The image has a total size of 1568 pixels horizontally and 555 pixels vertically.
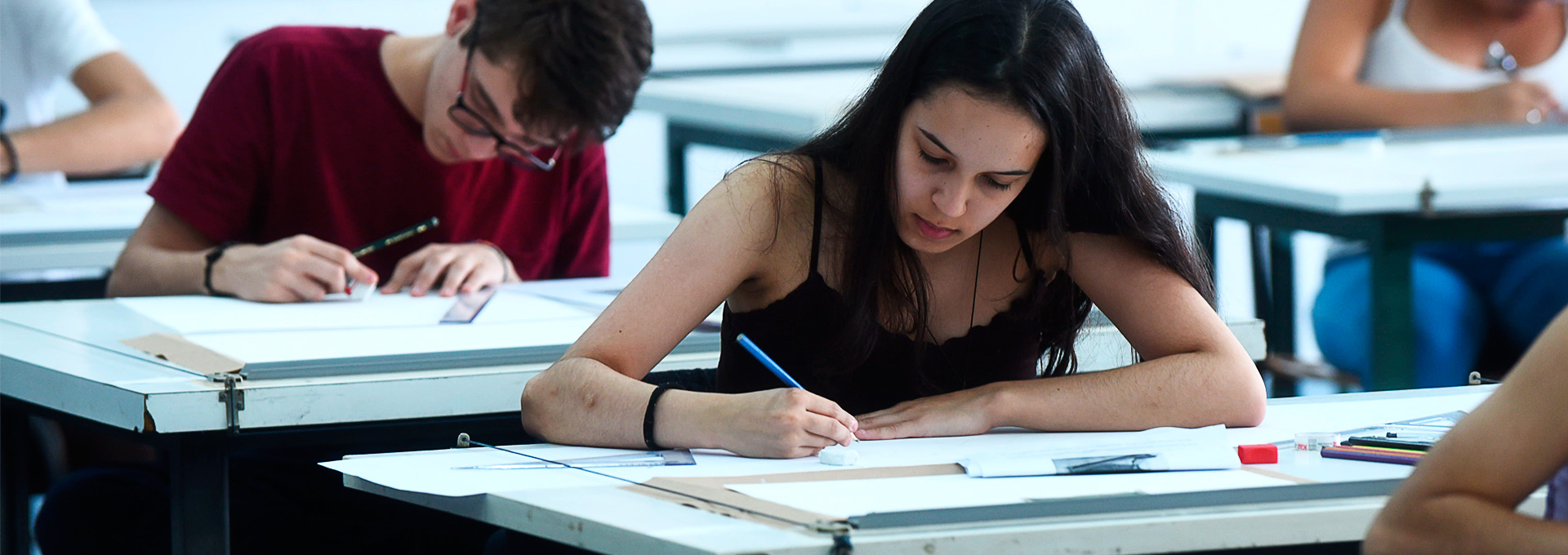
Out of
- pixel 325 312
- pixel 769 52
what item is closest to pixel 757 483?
pixel 325 312

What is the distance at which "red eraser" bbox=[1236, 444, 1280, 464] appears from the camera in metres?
1.32

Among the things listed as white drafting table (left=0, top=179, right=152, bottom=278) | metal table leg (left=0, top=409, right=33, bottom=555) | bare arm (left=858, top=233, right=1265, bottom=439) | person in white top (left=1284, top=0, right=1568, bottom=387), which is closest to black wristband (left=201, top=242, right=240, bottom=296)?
metal table leg (left=0, top=409, right=33, bottom=555)

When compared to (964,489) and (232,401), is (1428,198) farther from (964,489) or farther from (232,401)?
(232,401)

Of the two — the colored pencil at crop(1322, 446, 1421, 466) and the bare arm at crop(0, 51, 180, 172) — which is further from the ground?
the bare arm at crop(0, 51, 180, 172)

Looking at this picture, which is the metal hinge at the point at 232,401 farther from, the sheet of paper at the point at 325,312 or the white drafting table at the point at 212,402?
the sheet of paper at the point at 325,312

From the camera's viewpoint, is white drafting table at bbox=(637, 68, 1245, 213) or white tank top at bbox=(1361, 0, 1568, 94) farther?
white drafting table at bbox=(637, 68, 1245, 213)

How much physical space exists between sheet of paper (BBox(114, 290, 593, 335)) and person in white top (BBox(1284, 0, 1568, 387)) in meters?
1.55

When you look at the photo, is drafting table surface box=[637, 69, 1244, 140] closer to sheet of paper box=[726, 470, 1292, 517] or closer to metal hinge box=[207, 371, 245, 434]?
metal hinge box=[207, 371, 245, 434]

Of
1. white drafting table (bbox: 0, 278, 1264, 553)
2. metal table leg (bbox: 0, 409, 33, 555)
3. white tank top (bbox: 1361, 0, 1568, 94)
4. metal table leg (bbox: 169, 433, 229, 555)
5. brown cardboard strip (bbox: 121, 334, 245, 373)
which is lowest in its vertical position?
metal table leg (bbox: 0, 409, 33, 555)

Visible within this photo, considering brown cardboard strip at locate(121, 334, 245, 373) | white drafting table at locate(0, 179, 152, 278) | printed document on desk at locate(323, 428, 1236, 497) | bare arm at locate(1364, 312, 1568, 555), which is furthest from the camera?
white drafting table at locate(0, 179, 152, 278)

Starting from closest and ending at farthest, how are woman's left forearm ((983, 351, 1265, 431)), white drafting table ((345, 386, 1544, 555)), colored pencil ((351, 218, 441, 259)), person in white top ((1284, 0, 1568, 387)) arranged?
1. white drafting table ((345, 386, 1544, 555))
2. woman's left forearm ((983, 351, 1265, 431))
3. colored pencil ((351, 218, 441, 259))
4. person in white top ((1284, 0, 1568, 387))

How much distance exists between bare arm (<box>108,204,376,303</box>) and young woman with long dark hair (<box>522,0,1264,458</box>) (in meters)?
0.59

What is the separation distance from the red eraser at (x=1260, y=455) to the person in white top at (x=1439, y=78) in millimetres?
1645

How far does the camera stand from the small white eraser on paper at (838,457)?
1303 mm
